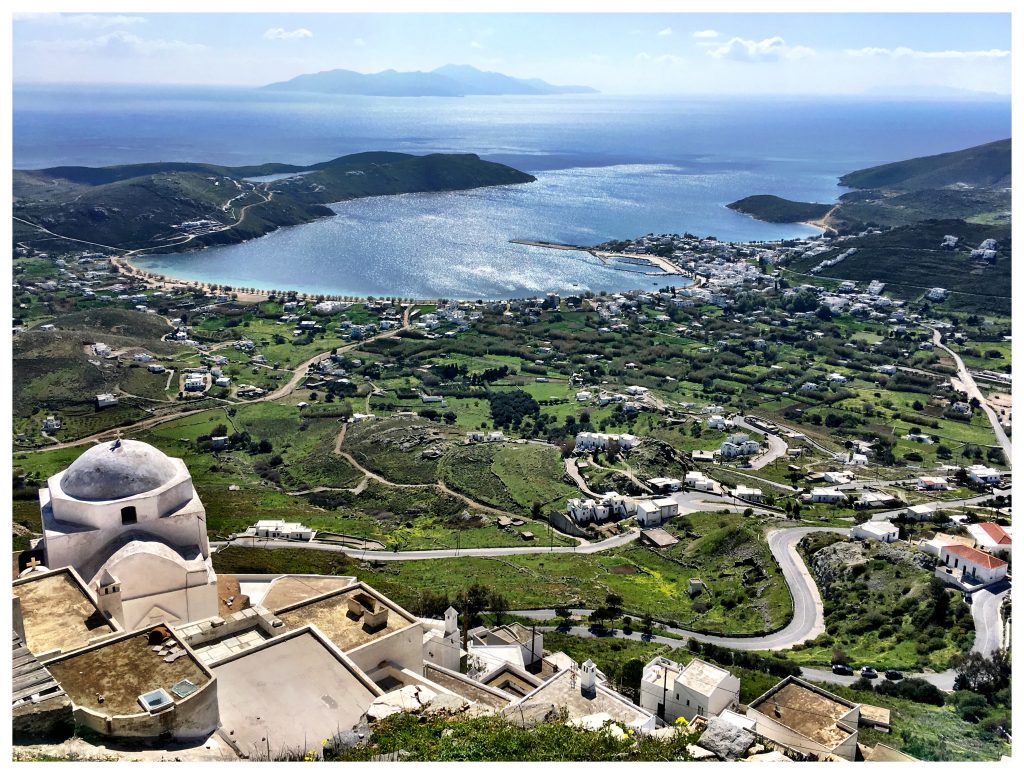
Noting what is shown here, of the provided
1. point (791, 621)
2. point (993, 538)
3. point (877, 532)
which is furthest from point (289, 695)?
point (877, 532)

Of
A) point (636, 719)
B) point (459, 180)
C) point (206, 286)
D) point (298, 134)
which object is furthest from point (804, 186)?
point (636, 719)

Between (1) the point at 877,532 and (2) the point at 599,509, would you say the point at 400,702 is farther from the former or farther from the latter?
(2) the point at 599,509

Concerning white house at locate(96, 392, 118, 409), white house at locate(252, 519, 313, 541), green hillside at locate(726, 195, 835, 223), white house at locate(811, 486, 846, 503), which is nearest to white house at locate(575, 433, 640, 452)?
white house at locate(811, 486, 846, 503)

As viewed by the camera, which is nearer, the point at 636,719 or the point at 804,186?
the point at 636,719

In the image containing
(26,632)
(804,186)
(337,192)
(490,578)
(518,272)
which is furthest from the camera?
(804,186)

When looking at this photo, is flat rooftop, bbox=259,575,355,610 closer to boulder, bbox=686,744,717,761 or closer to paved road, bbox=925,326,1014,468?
boulder, bbox=686,744,717,761

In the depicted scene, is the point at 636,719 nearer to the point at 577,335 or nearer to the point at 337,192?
the point at 577,335
